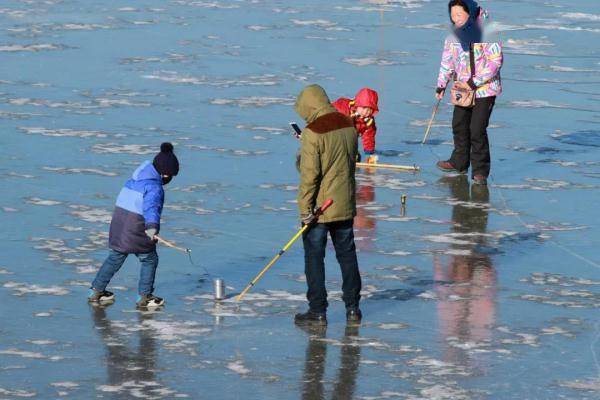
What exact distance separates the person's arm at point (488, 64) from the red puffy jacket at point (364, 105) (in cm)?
107

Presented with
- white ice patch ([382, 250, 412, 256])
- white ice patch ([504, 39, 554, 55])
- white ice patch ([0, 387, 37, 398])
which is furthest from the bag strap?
white ice patch ([504, 39, 554, 55])

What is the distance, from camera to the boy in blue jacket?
10.1 metres

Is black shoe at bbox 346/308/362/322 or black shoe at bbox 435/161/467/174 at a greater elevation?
black shoe at bbox 435/161/467/174

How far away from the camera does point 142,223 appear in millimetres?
10203

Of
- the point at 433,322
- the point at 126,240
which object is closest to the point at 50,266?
the point at 126,240

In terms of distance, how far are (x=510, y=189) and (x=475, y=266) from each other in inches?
134

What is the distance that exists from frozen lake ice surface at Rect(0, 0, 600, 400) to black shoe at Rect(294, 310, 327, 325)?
12 centimetres

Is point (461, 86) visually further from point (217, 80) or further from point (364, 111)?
point (217, 80)

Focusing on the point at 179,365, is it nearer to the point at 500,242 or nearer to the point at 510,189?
the point at 500,242

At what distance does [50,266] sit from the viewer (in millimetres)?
11391

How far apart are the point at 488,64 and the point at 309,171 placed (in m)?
5.76

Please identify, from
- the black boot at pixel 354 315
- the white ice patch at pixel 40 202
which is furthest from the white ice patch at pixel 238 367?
the white ice patch at pixel 40 202

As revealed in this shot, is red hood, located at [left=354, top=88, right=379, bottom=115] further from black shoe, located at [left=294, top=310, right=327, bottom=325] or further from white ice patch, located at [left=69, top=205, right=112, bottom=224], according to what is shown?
black shoe, located at [left=294, top=310, right=327, bottom=325]

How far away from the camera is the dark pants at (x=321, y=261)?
998 cm
